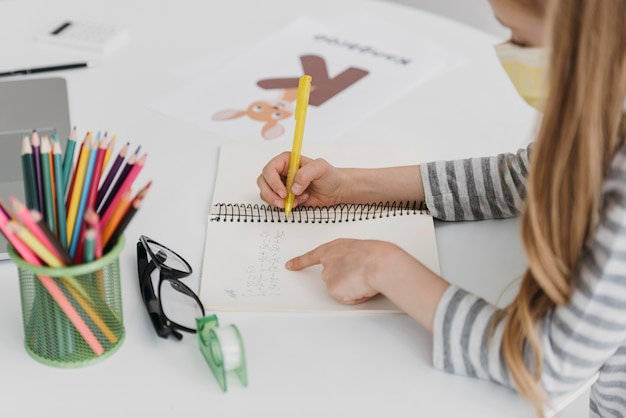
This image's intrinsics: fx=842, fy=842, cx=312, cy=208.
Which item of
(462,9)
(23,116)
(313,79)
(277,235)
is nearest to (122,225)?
(277,235)

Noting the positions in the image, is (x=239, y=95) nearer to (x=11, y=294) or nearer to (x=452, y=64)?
(x=452, y=64)

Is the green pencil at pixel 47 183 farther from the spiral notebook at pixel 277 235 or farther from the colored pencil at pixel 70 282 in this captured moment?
the spiral notebook at pixel 277 235

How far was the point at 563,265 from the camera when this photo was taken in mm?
650

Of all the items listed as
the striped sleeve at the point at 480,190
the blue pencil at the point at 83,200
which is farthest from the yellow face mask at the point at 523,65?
the blue pencil at the point at 83,200

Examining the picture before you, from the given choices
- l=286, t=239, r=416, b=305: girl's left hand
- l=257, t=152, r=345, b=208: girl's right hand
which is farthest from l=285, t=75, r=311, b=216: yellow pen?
l=286, t=239, r=416, b=305: girl's left hand

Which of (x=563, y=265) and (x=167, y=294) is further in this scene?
(x=167, y=294)

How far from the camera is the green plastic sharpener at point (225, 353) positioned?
2.21 feet

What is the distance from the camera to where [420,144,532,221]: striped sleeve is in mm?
900

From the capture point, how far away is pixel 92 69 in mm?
1199

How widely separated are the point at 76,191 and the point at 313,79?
572 mm

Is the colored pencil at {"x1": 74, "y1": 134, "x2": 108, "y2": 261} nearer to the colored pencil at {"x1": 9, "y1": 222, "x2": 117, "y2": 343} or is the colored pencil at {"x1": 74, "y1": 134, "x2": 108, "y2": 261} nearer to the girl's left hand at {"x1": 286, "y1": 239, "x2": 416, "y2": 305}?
the colored pencil at {"x1": 9, "y1": 222, "x2": 117, "y2": 343}

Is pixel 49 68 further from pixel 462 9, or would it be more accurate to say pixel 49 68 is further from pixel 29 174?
pixel 462 9

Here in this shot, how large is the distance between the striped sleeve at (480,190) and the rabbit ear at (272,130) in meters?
0.22

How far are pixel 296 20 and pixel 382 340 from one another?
733mm
